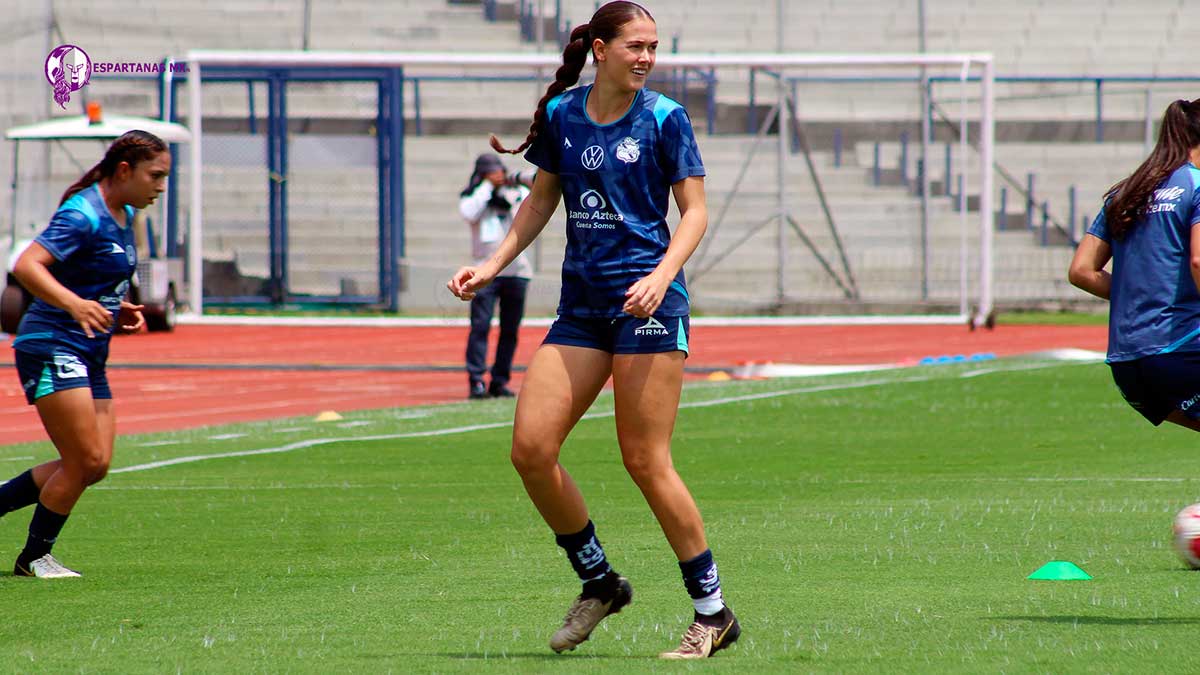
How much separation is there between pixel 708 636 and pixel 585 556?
1.56 ft

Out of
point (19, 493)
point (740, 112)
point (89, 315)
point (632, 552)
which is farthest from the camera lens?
point (740, 112)

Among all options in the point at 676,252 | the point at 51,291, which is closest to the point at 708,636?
the point at 676,252

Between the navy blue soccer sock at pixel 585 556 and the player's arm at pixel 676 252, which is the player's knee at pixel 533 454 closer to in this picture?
the navy blue soccer sock at pixel 585 556

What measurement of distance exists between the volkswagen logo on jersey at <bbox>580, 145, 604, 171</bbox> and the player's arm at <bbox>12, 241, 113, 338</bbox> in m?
2.40

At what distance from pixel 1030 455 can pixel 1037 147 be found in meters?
21.3

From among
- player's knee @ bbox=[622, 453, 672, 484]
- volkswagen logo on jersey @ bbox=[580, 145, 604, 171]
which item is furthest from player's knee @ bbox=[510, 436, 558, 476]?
volkswagen logo on jersey @ bbox=[580, 145, 604, 171]

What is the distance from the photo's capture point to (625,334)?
5.55m

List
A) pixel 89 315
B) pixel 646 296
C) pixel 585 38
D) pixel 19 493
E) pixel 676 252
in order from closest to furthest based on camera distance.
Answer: pixel 646 296, pixel 676 252, pixel 585 38, pixel 89 315, pixel 19 493

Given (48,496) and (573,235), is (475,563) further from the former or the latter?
(573,235)

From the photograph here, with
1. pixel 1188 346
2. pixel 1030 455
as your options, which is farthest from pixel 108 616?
pixel 1030 455

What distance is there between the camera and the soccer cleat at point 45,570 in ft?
23.9

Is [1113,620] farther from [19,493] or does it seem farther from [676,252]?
[19,493]

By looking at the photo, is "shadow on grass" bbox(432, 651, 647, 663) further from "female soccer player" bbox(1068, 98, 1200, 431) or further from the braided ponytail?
"female soccer player" bbox(1068, 98, 1200, 431)

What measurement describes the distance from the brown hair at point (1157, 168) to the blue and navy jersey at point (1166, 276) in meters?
0.03
